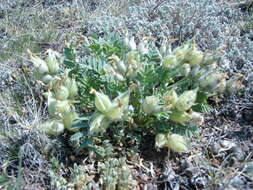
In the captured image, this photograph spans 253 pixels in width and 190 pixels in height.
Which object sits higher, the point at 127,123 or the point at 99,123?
the point at 99,123

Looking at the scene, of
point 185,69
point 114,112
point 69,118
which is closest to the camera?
point 114,112

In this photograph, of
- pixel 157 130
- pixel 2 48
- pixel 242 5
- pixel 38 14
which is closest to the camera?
pixel 157 130

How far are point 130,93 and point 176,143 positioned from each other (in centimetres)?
39

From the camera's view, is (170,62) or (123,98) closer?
Answer: (123,98)

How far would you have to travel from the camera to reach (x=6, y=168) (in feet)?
6.13

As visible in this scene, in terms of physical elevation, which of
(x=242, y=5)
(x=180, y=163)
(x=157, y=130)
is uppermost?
(x=242, y=5)

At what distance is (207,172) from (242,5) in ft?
6.95

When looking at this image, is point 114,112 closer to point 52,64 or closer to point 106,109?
point 106,109

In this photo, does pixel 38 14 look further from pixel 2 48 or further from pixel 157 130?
pixel 157 130

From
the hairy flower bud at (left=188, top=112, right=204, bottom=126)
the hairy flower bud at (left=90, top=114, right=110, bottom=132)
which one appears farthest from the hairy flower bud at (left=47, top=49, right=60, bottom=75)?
the hairy flower bud at (left=188, top=112, right=204, bottom=126)

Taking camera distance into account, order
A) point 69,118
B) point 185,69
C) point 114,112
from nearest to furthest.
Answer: point 114,112 < point 69,118 < point 185,69

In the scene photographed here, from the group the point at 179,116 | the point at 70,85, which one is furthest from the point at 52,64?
the point at 179,116

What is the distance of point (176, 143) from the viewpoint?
1.82 meters

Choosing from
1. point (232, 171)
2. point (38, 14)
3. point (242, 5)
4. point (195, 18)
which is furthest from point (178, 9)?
point (232, 171)
